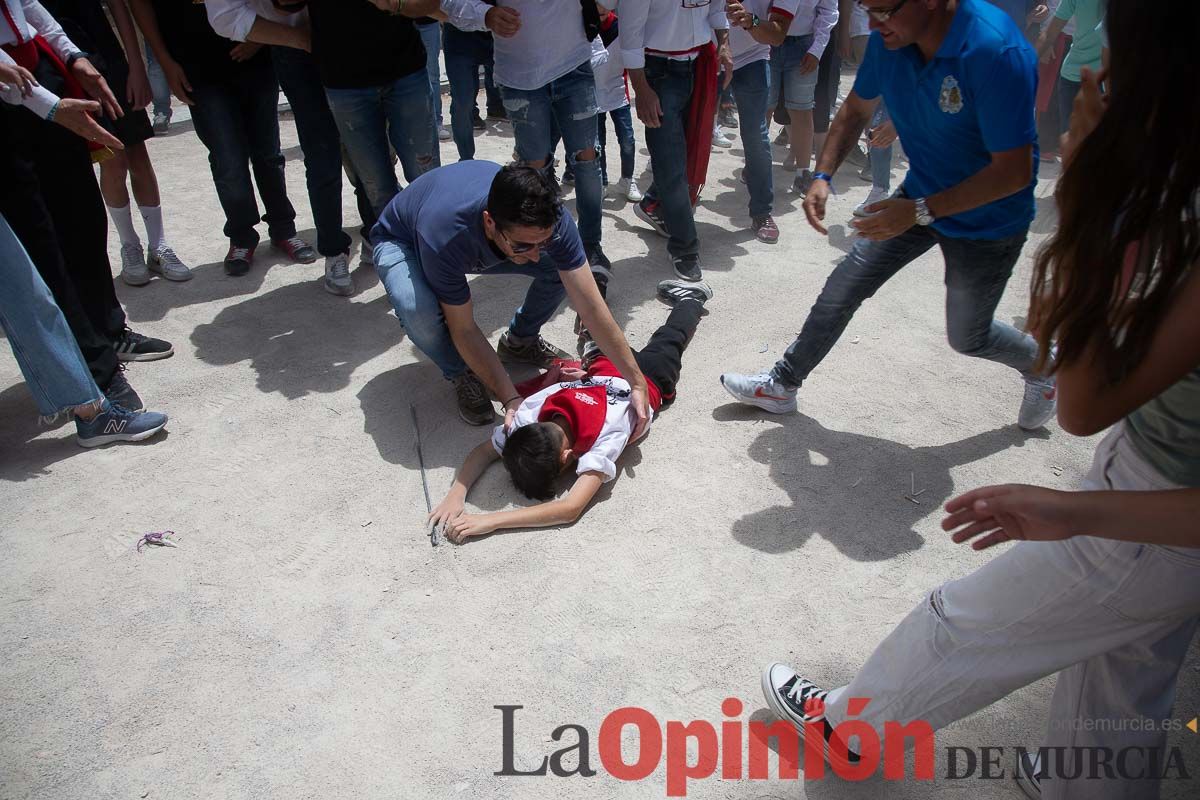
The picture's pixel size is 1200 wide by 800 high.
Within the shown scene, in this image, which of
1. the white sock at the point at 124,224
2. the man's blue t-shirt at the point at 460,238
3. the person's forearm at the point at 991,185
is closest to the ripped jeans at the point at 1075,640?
the person's forearm at the point at 991,185

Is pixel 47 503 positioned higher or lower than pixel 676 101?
lower

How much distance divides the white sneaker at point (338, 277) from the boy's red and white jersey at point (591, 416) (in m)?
1.58

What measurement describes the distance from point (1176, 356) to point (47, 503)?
3229 millimetres

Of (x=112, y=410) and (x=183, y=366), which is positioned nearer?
(x=112, y=410)

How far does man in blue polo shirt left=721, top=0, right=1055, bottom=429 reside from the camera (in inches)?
92.5

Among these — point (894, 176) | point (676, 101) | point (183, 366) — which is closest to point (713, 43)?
point (676, 101)

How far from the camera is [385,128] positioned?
397 cm

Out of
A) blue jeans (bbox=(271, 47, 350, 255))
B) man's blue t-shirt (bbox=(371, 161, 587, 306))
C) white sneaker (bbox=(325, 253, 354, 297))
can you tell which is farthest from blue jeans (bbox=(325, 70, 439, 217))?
man's blue t-shirt (bbox=(371, 161, 587, 306))

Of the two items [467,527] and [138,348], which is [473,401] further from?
[138,348]

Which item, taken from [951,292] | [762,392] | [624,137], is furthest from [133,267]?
[951,292]

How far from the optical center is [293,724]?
2.19 m

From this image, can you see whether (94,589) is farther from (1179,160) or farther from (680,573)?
(1179,160)

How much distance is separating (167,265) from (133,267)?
15cm

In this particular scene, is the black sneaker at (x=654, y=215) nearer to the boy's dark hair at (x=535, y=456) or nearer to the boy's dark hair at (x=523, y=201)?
the boy's dark hair at (x=523, y=201)
